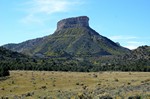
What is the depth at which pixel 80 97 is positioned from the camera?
139 feet

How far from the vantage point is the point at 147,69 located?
498ft

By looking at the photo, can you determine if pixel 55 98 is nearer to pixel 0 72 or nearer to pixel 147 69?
pixel 0 72

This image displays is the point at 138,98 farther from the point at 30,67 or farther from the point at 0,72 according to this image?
the point at 30,67

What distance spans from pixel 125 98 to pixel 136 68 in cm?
12260

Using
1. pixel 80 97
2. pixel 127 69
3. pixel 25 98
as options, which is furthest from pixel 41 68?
pixel 80 97

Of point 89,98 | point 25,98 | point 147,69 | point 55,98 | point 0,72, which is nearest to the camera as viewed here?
point 89,98

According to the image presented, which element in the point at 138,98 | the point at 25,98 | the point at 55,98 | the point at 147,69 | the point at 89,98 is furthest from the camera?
the point at 147,69

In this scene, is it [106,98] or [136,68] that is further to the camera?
[136,68]

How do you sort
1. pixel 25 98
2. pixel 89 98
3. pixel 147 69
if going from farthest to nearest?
pixel 147 69 → pixel 25 98 → pixel 89 98

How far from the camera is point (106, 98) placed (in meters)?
37.5

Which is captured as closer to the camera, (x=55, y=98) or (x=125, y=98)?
(x=125, y=98)

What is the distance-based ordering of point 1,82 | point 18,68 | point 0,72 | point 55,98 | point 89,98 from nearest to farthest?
point 89,98 → point 55,98 → point 1,82 → point 0,72 → point 18,68

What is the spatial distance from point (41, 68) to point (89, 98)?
12591 centimetres

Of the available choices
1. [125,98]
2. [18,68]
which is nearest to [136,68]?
[18,68]
